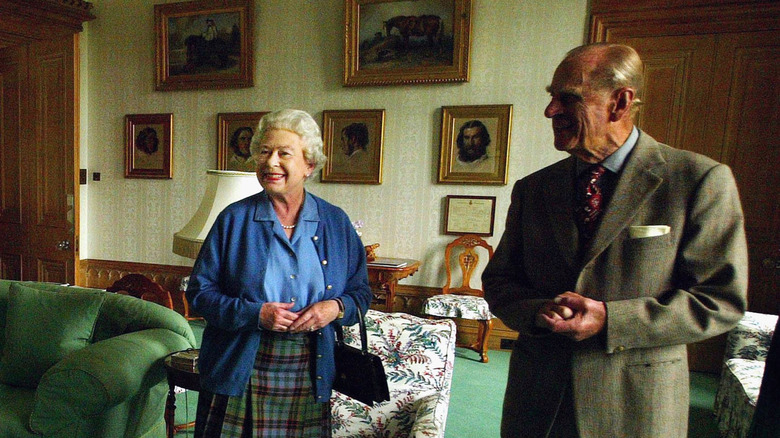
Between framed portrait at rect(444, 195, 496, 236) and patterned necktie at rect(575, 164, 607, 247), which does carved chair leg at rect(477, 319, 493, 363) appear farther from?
patterned necktie at rect(575, 164, 607, 247)

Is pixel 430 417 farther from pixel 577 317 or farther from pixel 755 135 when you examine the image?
pixel 755 135

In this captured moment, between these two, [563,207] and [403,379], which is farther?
[403,379]

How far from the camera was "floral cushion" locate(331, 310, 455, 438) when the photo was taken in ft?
5.49

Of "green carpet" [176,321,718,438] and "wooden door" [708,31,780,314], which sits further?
"wooden door" [708,31,780,314]

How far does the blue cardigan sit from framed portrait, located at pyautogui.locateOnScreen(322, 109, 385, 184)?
108 inches

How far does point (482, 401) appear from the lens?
2.98 m

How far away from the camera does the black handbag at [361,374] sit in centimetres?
145

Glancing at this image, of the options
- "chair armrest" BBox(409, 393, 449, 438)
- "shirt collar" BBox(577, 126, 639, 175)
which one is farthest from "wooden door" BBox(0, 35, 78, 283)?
"shirt collar" BBox(577, 126, 639, 175)

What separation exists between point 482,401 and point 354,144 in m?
2.45

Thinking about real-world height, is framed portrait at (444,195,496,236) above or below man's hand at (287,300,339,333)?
above

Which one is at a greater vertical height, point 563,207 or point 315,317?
point 563,207

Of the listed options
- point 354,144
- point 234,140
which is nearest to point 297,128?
point 354,144

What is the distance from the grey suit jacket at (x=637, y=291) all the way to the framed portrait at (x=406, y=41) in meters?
3.09

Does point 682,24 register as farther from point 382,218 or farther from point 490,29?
point 382,218
